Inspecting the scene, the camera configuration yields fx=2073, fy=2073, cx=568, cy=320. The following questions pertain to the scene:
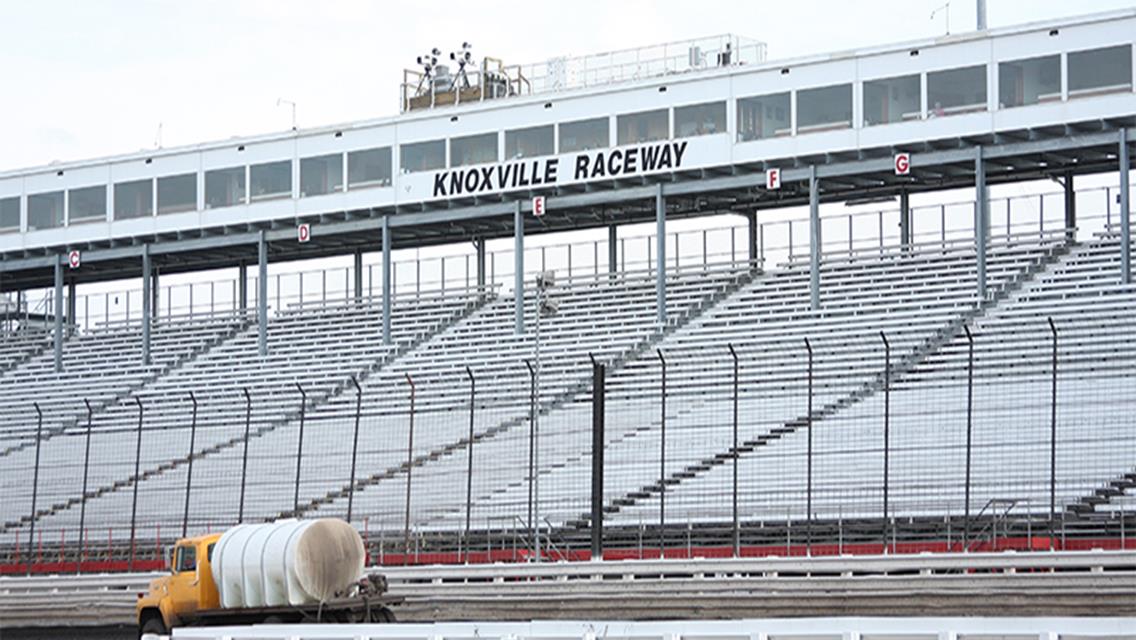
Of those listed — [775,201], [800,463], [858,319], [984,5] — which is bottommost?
[800,463]

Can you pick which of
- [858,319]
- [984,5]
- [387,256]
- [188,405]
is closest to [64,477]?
[188,405]

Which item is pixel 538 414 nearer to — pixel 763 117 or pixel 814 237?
pixel 814 237

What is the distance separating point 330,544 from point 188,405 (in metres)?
23.4

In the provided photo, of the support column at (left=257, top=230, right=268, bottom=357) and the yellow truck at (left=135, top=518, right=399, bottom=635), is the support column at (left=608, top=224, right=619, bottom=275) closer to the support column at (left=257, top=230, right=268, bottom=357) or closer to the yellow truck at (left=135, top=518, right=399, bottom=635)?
the support column at (left=257, top=230, right=268, bottom=357)

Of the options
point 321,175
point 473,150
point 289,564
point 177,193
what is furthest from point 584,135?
point 289,564

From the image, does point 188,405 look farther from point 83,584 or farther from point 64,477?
point 83,584

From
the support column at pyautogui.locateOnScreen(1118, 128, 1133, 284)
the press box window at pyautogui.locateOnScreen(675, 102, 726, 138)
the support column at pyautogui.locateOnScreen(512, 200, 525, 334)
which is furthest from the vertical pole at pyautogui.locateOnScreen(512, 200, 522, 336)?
the support column at pyautogui.locateOnScreen(1118, 128, 1133, 284)

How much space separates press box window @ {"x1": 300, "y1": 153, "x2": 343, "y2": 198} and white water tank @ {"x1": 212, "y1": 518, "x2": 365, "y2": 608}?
2735 centimetres

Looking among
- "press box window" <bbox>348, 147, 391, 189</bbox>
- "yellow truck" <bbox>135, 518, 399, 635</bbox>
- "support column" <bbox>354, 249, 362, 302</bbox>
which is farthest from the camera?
"support column" <bbox>354, 249, 362, 302</bbox>

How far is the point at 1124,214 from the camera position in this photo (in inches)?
1700

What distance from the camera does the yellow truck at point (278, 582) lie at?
28.5 metres

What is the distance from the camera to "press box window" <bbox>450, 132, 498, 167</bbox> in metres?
53.2

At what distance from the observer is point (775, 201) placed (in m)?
54.0

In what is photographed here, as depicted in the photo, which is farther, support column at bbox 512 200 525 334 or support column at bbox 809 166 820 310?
support column at bbox 512 200 525 334
